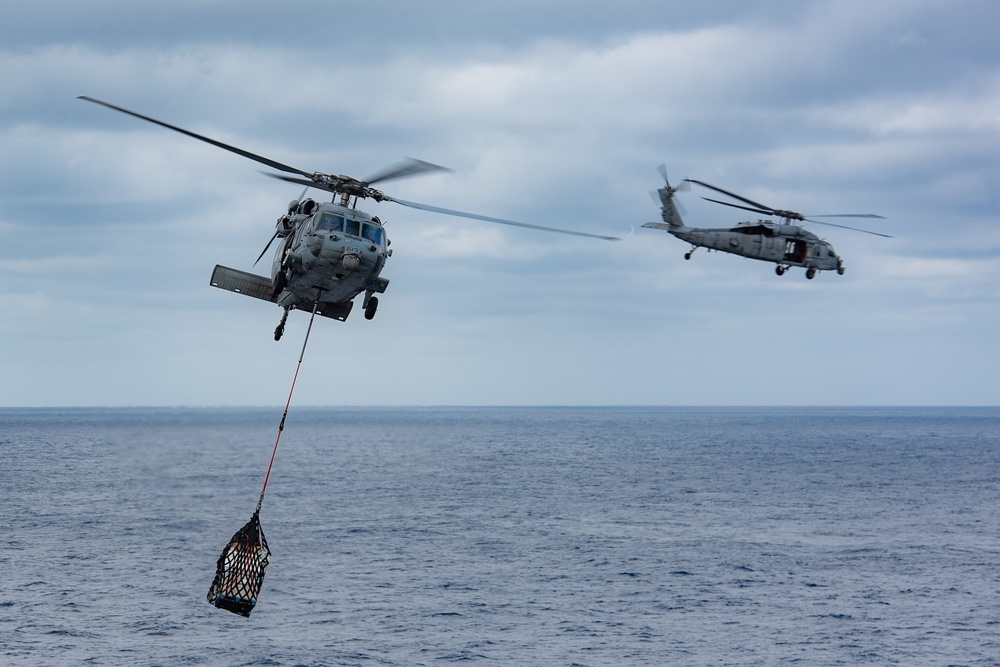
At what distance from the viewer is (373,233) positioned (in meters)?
30.4

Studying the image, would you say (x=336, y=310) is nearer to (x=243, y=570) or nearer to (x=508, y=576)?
(x=243, y=570)

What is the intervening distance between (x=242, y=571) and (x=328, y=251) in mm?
10456

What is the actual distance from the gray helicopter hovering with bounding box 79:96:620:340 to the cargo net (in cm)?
729

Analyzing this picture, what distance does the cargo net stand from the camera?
28.8 meters

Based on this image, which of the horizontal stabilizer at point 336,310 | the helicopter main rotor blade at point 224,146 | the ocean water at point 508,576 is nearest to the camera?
the helicopter main rotor blade at point 224,146

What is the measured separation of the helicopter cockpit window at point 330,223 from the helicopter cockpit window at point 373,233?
→ 76 cm

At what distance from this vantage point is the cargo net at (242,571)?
28.8 m

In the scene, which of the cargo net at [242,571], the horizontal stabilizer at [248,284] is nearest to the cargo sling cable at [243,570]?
the cargo net at [242,571]

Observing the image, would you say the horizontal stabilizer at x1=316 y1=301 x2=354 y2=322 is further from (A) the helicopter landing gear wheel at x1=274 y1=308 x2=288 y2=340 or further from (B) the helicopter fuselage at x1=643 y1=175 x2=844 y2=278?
(B) the helicopter fuselage at x1=643 y1=175 x2=844 y2=278

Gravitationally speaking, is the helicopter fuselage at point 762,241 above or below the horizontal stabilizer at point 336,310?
above

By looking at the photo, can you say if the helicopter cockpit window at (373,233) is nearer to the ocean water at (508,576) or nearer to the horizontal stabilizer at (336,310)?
the horizontal stabilizer at (336,310)

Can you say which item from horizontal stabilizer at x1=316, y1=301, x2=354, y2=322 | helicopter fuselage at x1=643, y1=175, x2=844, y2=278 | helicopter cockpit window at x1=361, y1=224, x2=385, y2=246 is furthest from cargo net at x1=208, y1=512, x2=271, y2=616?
helicopter fuselage at x1=643, y1=175, x2=844, y2=278

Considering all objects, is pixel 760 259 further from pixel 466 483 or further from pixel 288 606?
pixel 466 483

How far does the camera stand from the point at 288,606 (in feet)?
278
